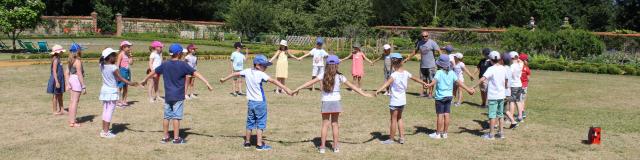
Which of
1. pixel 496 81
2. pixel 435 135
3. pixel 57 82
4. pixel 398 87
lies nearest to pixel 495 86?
pixel 496 81

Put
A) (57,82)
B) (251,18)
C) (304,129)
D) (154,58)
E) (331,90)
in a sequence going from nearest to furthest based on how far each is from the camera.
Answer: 1. (331,90)
2. (304,129)
3. (57,82)
4. (154,58)
5. (251,18)

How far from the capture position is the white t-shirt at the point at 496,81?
1070 centimetres

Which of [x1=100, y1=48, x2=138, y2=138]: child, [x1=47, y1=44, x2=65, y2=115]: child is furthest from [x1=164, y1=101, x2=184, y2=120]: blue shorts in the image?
[x1=47, y1=44, x2=65, y2=115]: child

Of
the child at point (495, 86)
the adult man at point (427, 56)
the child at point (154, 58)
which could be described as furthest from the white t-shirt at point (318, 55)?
the child at point (495, 86)

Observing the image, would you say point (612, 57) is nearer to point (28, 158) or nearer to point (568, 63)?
point (568, 63)

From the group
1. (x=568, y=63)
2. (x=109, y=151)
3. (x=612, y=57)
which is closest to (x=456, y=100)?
(x=109, y=151)

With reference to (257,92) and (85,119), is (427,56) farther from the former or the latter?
(85,119)

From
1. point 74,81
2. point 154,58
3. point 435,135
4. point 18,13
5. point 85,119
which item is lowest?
point 85,119

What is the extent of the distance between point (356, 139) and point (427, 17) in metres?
61.3

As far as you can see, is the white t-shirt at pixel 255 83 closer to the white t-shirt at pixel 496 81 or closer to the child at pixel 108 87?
the child at pixel 108 87

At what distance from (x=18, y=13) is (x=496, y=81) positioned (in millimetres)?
29966

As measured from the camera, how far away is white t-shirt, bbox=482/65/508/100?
10695 mm

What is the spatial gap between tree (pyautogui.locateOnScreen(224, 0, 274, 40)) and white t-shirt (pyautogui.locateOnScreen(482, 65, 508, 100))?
4504 cm

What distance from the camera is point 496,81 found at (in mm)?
10695
